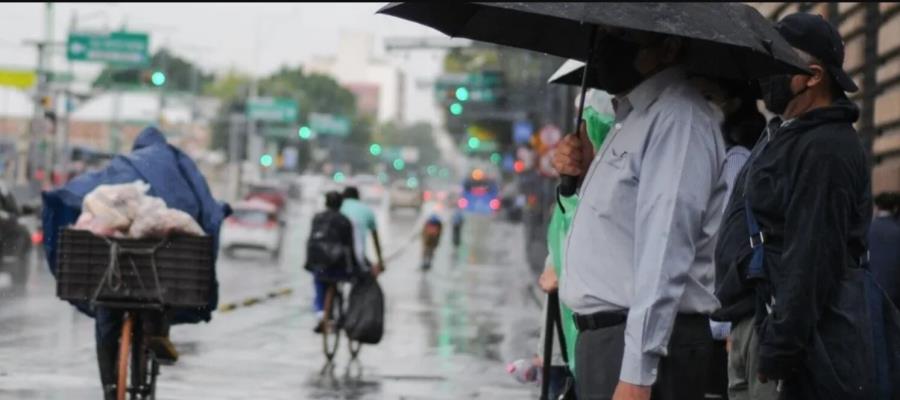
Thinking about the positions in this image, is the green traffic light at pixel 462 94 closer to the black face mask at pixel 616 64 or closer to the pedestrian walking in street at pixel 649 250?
the black face mask at pixel 616 64

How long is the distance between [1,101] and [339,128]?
211 feet

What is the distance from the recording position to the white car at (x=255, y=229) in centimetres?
4509

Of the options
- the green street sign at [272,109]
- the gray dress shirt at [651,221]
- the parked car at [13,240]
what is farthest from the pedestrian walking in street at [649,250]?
the green street sign at [272,109]

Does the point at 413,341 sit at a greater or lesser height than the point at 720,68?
lesser

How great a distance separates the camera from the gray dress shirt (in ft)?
15.1

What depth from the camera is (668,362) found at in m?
4.72

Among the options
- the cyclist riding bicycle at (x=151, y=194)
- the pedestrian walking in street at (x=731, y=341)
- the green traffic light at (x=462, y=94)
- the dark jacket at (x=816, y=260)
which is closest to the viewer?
the dark jacket at (x=816, y=260)

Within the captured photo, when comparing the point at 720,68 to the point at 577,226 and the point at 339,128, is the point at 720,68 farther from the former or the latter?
the point at 339,128

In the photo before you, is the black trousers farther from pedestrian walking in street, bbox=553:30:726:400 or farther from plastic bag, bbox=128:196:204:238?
plastic bag, bbox=128:196:204:238

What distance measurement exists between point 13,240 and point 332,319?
42.7 ft

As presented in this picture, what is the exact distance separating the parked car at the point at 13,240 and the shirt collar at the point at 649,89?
876 inches

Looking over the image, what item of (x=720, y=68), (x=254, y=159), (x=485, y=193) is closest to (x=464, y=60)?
(x=485, y=193)

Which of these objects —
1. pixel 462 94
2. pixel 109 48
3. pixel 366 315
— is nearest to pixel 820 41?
pixel 366 315

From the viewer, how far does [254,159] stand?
116062 mm
